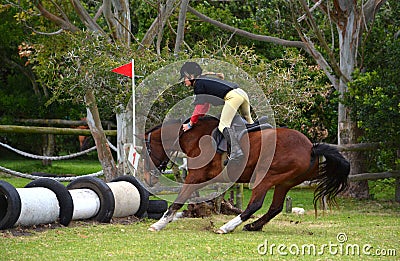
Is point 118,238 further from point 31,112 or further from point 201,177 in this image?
point 31,112

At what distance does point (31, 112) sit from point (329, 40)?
34.9 ft

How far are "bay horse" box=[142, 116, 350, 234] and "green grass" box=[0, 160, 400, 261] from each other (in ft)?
1.28

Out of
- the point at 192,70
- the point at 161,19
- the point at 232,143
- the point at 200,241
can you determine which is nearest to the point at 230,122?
the point at 232,143


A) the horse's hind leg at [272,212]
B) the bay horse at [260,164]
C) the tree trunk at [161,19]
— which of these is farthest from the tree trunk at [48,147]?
the horse's hind leg at [272,212]

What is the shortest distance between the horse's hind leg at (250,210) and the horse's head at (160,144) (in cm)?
131

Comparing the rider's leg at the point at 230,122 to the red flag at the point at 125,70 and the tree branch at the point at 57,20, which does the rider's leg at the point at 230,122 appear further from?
the tree branch at the point at 57,20

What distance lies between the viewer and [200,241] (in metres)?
8.39

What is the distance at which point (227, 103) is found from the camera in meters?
9.53

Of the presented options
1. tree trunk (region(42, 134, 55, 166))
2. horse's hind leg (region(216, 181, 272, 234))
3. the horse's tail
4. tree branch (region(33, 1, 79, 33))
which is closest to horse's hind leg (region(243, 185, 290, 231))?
horse's hind leg (region(216, 181, 272, 234))

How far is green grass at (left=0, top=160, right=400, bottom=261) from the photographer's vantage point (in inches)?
289

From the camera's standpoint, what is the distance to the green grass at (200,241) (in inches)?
289

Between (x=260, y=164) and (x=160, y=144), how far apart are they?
146 centimetres

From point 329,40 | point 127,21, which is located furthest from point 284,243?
point 329,40

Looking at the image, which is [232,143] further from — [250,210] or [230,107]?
[250,210]
